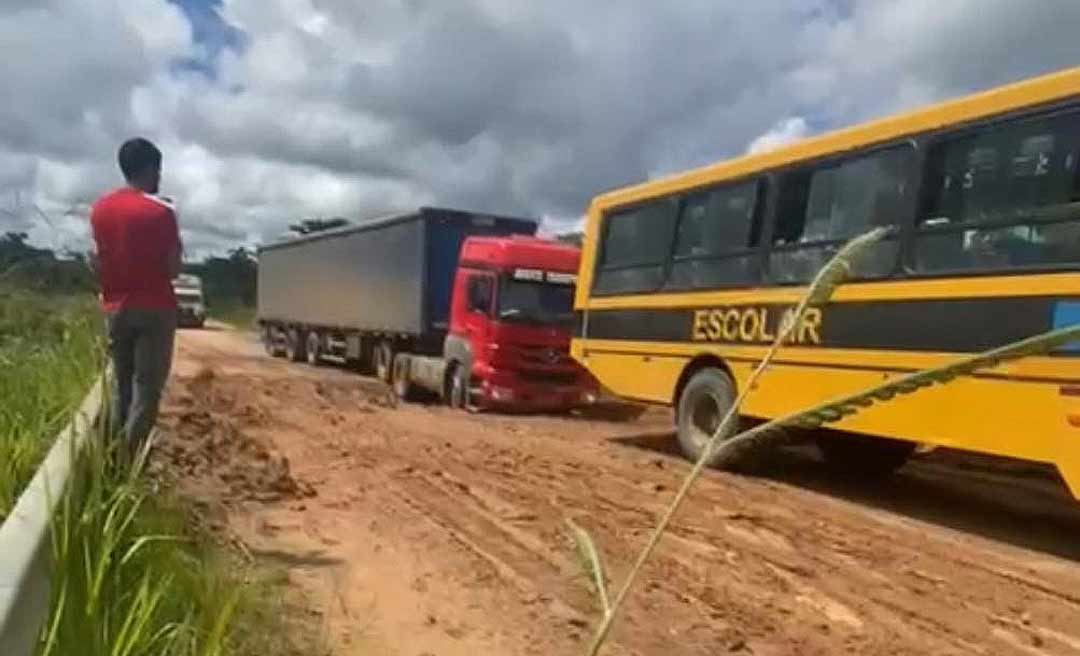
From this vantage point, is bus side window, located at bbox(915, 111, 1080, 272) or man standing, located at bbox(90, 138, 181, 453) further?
bus side window, located at bbox(915, 111, 1080, 272)

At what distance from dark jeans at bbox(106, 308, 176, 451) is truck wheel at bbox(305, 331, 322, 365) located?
74.0 ft

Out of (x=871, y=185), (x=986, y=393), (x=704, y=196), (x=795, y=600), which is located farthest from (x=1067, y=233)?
(x=704, y=196)

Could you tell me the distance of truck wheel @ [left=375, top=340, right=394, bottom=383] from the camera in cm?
2234

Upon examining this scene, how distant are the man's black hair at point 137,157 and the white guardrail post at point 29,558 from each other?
8.26ft

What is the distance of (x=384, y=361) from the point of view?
2297cm

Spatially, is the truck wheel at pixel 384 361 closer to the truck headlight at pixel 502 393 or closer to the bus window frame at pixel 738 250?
the truck headlight at pixel 502 393

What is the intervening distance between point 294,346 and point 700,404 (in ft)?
70.5

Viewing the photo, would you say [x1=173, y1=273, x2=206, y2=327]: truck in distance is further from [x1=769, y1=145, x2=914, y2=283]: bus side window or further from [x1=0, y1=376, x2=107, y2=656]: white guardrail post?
[x1=0, y1=376, x2=107, y2=656]: white guardrail post

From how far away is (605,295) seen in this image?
529 inches

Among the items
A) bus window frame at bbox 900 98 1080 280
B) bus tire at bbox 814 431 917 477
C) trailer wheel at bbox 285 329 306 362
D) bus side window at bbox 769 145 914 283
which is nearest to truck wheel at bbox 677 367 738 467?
bus tire at bbox 814 431 917 477

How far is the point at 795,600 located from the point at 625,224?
7473 mm

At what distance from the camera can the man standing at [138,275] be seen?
598 centimetres

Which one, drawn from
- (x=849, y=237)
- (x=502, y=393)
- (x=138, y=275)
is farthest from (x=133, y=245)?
Result: (x=502, y=393)

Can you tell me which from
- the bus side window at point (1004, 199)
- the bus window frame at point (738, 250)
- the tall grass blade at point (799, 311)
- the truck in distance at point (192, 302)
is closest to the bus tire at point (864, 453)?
the bus window frame at point (738, 250)
